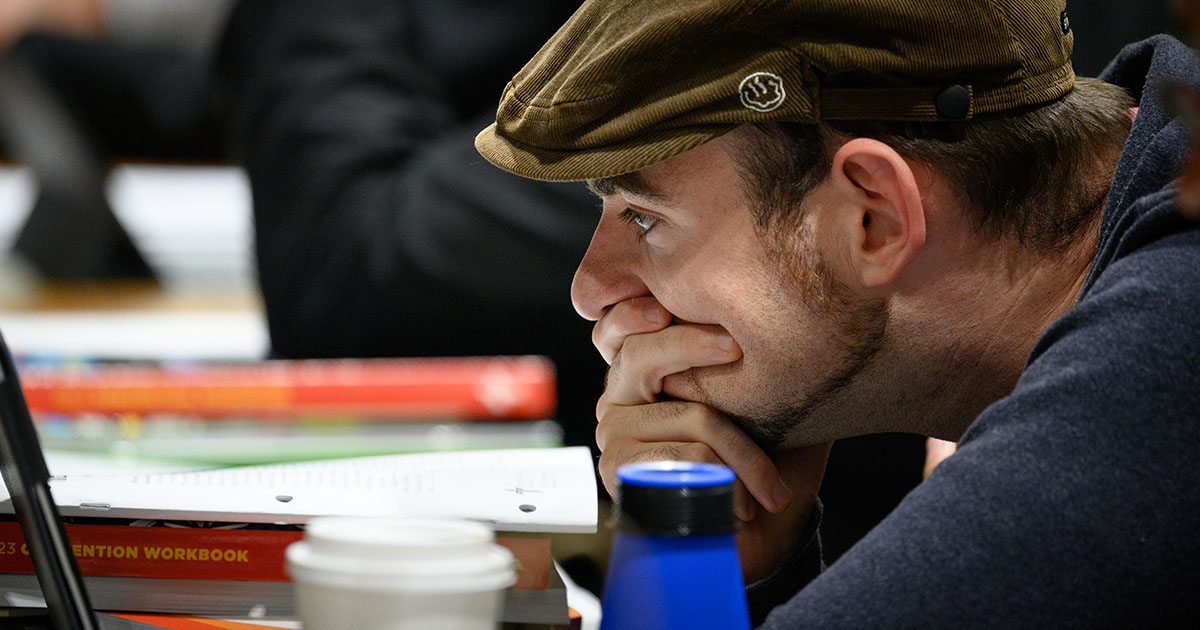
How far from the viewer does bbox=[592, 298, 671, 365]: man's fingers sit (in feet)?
3.36

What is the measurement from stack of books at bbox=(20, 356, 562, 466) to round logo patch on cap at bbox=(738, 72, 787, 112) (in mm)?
645

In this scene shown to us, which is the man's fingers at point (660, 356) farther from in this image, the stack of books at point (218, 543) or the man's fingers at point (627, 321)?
the stack of books at point (218, 543)

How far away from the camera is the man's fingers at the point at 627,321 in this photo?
3.36 ft

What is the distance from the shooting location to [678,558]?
518 mm

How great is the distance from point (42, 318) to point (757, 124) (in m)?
1.67

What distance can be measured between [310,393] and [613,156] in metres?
0.74

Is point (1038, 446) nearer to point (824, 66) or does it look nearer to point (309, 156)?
point (824, 66)

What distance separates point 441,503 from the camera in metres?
0.74

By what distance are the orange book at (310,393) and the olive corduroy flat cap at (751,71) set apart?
0.64 m

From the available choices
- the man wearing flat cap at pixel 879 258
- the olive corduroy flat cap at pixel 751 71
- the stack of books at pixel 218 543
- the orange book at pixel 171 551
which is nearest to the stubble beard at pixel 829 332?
the man wearing flat cap at pixel 879 258

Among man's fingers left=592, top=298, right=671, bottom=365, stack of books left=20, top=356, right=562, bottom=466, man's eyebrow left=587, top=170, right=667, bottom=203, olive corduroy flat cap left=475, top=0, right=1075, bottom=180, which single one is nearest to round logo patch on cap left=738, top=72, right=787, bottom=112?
olive corduroy flat cap left=475, top=0, right=1075, bottom=180

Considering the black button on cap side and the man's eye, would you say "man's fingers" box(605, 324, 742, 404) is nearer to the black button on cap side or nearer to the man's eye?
the man's eye

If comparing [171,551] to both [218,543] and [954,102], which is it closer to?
[218,543]

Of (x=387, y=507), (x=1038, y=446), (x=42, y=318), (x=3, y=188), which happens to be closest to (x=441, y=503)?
(x=387, y=507)
